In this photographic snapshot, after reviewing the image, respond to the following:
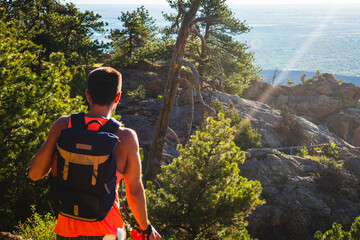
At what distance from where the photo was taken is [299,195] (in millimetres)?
12859

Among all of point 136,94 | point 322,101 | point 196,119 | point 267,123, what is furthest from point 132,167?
point 322,101

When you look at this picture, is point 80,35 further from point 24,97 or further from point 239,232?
point 239,232

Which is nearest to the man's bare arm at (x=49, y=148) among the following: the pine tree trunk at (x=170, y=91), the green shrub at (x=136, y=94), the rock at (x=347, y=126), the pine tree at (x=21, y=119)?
the pine tree at (x=21, y=119)

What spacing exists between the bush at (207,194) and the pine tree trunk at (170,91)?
129cm

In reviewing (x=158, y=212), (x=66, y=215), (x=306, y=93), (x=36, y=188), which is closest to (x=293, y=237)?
(x=158, y=212)

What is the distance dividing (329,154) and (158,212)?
15.7 m

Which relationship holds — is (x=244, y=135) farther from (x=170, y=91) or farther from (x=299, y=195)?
(x=170, y=91)

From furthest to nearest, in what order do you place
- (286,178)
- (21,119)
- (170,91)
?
(286,178), (170,91), (21,119)

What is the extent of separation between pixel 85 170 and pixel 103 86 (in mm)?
567

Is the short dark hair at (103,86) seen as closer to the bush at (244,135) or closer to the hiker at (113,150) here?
the hiker at (113,150)

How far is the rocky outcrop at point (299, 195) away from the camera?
11.9m

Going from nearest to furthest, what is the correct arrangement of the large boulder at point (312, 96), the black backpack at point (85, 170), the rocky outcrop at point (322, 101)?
the black backpack at point (85, 170)
the rocky outcrop at point (322, 101)
the large boulder at point (312, 96)

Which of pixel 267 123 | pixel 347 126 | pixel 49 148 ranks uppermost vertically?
pixel 49 148

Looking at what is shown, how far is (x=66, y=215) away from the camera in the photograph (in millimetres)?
1958
